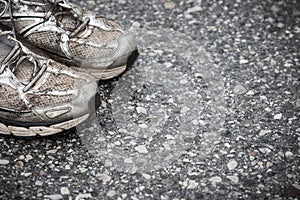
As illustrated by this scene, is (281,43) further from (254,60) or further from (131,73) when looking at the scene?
(131,73)

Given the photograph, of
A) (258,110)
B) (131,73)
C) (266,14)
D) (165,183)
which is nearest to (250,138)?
(258,110)

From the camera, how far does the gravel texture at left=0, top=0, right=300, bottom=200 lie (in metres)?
1.87

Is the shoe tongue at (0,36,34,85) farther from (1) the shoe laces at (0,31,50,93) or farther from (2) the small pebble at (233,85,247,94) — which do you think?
(2) the small pebble at (233,85,247,94)

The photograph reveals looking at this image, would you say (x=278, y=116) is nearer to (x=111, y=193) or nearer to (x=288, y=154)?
(x=288, y=154)

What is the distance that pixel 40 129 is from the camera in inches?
76.5

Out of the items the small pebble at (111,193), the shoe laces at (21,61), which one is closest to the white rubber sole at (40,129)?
the shoe laces at (21,61)

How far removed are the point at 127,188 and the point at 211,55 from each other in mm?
746

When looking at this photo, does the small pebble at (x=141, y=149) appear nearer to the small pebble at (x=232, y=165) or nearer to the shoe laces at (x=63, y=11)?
the small pebble at (x=232, y=165)

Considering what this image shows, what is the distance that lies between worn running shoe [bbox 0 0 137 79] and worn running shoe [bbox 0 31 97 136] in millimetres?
94

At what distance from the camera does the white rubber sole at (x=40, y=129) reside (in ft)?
6.38

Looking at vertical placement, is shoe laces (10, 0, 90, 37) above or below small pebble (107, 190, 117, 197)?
above

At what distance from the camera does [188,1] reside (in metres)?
2.67

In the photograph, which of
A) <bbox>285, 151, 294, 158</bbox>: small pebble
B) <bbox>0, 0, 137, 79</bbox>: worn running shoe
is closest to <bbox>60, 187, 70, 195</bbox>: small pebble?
<bbox>0, 0, 137, 79</bbox>: worn running shoe

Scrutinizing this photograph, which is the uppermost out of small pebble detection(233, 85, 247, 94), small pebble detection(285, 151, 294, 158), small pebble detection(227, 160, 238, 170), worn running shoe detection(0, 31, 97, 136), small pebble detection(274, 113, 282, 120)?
worn running shoe detection(0, 31, 97, 136)
